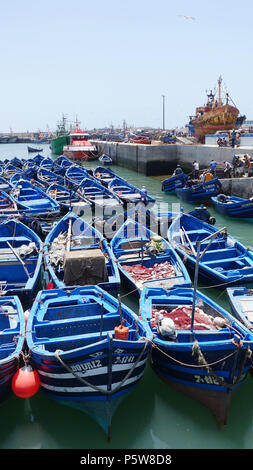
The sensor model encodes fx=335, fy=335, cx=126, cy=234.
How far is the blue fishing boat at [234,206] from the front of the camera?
68.9 feet

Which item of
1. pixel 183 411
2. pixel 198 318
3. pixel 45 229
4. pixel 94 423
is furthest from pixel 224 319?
pixel 45 229

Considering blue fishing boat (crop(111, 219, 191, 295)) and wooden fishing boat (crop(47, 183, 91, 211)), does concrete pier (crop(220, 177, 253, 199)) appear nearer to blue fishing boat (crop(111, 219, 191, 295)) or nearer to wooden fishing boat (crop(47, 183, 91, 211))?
wooden fishing boat (crop(47, 183, 91, 211))

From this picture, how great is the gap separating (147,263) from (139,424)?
622cm

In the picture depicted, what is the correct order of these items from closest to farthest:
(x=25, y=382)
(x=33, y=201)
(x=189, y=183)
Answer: (x=25, y=382), (x=33, y=201), (x=189, y=183)

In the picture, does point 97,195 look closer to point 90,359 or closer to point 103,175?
point 103,175

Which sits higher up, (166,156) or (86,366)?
(166,156)

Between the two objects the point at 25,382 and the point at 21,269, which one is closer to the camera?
the point at 25,382

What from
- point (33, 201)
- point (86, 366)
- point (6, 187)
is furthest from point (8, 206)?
point (86, 366)

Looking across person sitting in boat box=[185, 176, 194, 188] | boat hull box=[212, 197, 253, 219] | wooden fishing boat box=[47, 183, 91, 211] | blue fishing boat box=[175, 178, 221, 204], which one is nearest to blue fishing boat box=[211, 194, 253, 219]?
boat hull box=[212, 197, 253, 219]

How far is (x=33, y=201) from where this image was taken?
2212 cm

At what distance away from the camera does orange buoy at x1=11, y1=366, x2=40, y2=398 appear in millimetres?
6914
